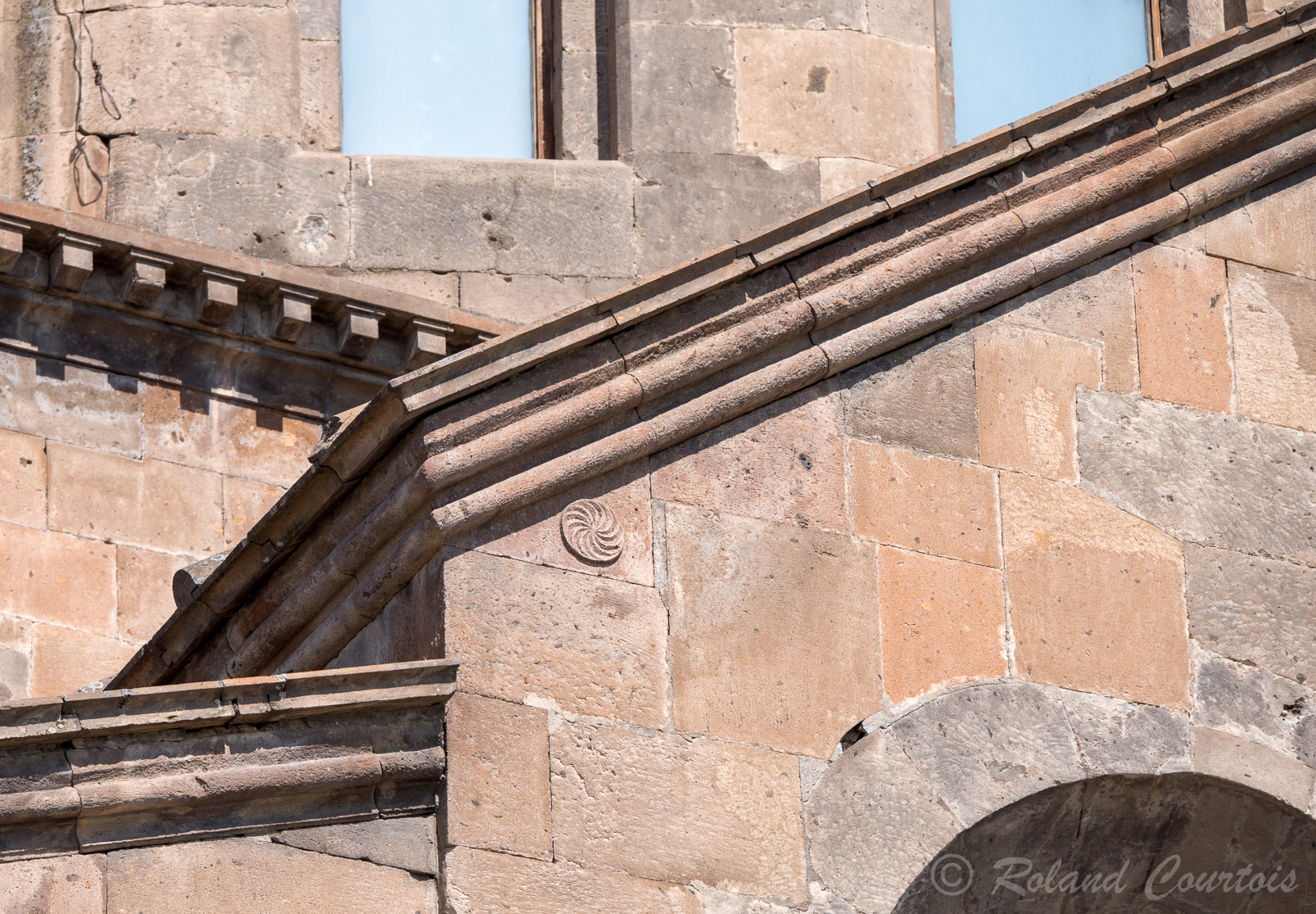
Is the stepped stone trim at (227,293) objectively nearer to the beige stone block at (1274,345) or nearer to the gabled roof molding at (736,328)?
the gabled roof molding at (736,328)

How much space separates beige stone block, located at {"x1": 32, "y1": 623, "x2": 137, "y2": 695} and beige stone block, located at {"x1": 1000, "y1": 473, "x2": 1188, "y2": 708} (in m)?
4.61

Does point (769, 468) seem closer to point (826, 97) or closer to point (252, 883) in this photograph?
point (252, 883)

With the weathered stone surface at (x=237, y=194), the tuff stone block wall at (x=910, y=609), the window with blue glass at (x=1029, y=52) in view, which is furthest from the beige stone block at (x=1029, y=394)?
the window with blue glass at (x=1029, y=52)

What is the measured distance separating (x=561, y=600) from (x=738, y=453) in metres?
0.70

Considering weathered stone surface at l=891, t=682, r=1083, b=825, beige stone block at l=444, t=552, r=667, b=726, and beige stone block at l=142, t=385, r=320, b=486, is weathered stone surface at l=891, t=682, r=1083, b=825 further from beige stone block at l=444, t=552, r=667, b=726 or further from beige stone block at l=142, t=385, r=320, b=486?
beige stone block at l=142, t=385, r=320, b=486

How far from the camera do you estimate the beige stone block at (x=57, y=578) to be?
10578mm

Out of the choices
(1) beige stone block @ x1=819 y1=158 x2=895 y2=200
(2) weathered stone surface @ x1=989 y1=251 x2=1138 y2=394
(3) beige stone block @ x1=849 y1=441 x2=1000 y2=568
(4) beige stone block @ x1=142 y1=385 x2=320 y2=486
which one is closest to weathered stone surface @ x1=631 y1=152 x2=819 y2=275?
(1) beige stone block @ x1=819 y1=158 x2=895 y2=200

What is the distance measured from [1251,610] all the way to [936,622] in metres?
0.97

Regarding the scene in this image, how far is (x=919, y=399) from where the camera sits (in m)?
7.23

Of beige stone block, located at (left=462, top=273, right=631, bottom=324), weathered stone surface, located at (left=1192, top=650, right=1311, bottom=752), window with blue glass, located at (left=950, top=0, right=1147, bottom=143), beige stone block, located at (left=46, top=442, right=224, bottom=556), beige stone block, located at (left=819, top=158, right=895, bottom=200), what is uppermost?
window with blue glass, located at (left=950, top=0, right=1147, bottom=143)

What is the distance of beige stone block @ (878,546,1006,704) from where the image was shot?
688 cm

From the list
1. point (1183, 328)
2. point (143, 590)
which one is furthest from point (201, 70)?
point (1183, 328)

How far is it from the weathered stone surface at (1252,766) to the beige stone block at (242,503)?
5.22 m

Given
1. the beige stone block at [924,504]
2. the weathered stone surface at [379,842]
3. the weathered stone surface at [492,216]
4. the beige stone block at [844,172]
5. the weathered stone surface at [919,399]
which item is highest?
the beige stone block at [844,172]
